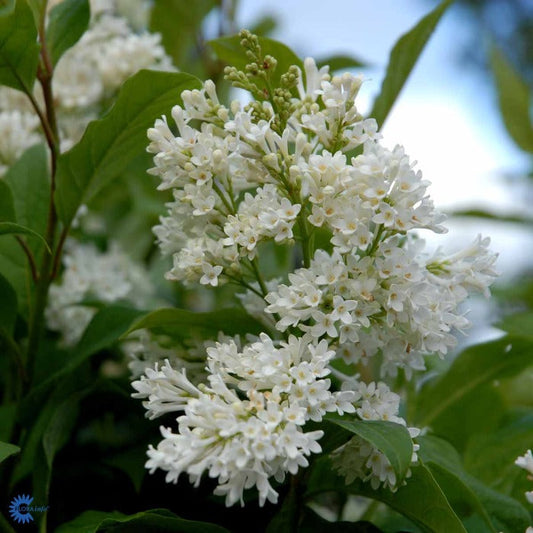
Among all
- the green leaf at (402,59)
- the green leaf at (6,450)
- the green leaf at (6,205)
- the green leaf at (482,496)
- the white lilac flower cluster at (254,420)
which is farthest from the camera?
the green leaf at (402,59)

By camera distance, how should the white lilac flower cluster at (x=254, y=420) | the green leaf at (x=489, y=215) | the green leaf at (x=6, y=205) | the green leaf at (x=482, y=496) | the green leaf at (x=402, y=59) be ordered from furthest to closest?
the green leaf at (x=489, y=215)
the green leaf at (x=402, y=59)
the green leaf at (x=6, y=205)
the green leaf at (x=482, y=496)
the white lilac flower cluster at (x=254, y=420)

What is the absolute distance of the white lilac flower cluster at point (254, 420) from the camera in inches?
27.0

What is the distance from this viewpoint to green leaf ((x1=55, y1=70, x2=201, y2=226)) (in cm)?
95

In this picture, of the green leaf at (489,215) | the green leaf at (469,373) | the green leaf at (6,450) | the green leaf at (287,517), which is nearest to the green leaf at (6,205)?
the green leaf at (6,450)


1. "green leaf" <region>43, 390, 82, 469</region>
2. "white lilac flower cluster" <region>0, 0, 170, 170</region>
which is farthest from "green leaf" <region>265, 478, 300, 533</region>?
"white lilac flower cluster" <region>0, 0, 170, 170</region>

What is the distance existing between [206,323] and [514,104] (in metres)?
1.16

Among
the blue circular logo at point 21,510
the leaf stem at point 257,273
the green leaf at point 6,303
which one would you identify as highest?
the leaf stem at point 257,273

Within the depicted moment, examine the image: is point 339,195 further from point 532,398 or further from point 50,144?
point 532,398

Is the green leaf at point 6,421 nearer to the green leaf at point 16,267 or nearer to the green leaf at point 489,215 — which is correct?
the green leaf at point 16,267

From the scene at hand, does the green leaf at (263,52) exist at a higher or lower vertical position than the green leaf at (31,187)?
higher

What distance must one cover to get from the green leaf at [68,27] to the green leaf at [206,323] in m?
0.42

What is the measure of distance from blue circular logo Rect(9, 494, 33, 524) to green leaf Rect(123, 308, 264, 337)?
0.24 m

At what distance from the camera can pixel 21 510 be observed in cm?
93

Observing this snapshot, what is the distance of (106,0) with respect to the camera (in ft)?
5.50
